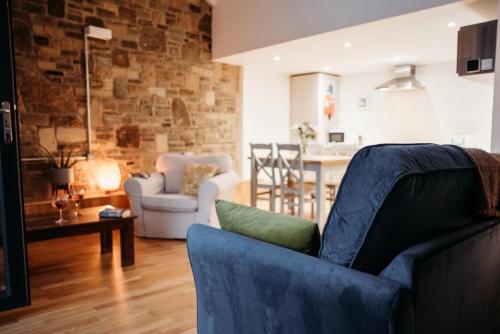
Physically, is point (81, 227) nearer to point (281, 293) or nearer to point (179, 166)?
point (179, 166)

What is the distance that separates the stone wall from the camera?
4.34m

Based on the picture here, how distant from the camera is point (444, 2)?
3.59 meters

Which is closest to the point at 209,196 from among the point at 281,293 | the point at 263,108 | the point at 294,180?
the point at 294,180

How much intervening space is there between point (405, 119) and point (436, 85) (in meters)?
0.79

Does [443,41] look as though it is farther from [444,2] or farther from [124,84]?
[124,84]

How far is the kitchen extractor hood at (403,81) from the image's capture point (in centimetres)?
655

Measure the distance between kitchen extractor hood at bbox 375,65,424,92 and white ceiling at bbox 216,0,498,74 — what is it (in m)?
0.14

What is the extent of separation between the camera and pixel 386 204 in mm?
1118

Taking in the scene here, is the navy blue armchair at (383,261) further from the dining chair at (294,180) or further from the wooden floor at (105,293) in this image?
the dining chair at (294,180)

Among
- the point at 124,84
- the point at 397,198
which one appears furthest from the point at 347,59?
the point at 397,198

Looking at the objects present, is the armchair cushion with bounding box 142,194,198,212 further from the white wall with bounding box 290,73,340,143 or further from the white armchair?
the white wall with bounding box 290,73,340,143

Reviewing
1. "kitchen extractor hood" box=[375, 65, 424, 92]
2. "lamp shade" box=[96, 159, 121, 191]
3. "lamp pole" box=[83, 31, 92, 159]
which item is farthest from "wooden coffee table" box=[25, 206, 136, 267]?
"kitchen extractor hood" box=[375, 65, 424, 92]

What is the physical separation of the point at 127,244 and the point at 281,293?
225cm

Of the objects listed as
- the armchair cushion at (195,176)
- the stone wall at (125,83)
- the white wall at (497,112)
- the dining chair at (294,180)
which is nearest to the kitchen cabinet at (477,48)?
the white wall at (497,112)
